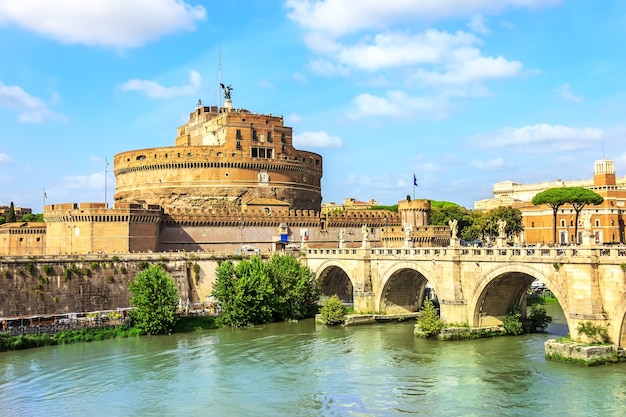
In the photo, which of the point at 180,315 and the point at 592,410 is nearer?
the point at 592,410

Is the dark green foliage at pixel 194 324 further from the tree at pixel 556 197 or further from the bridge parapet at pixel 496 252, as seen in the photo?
the tree at pixel 556 197

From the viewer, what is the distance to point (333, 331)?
36938 mm

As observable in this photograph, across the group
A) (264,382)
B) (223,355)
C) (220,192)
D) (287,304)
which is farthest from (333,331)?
(220,192)

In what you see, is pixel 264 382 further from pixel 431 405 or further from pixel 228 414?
pixel 431 405

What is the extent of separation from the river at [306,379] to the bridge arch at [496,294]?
124cm

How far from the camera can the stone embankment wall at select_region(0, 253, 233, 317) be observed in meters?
37.9

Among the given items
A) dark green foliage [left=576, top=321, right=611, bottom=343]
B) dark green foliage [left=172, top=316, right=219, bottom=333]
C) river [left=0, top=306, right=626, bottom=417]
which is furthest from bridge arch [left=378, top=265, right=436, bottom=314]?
dark green foliage [left=576, top=321, right=611, bottom=343]

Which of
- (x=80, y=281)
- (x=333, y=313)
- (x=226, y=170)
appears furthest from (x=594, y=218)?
(x=80, y=281)

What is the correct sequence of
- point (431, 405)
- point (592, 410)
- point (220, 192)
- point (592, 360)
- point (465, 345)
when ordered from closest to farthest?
point (592, 410) → point (431, 405) → point (592, 360) → point (465, 345) → point (220, 192)

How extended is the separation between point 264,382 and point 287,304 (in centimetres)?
A: 1547

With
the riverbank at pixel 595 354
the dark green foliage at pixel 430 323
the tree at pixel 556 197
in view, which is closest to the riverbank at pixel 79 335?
the dark green foliage at pixel 430 323

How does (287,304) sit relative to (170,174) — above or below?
below

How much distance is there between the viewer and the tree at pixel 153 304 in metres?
35.9

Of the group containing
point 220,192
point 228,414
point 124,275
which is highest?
point 220,192
